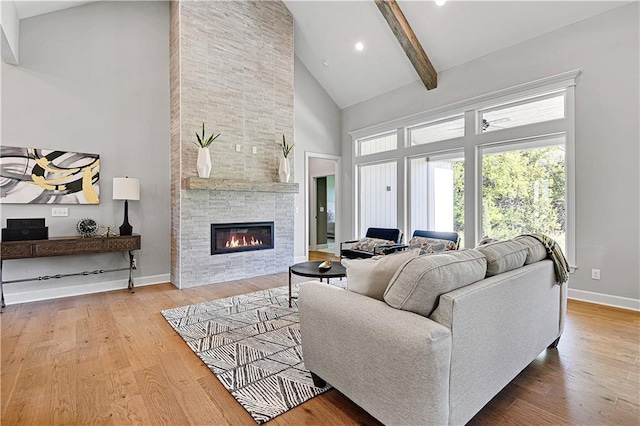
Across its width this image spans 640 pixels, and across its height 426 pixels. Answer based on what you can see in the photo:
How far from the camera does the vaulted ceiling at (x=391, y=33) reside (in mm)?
4013

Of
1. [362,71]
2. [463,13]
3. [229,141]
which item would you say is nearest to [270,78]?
[229,141]

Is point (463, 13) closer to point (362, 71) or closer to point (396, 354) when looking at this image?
point (362, 71)

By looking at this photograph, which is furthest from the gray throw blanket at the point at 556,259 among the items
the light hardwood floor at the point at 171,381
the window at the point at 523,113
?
the window at the point at 523,113

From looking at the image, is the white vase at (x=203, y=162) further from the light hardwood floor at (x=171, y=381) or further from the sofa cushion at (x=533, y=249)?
the sofa cushion at (x=533, y=249)

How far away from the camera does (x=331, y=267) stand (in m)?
3.63

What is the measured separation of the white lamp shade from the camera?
4.25m

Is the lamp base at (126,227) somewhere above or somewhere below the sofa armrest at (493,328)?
above

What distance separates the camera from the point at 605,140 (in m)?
3.76

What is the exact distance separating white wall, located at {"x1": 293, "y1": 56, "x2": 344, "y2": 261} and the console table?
310 cm

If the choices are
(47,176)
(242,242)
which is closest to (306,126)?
(242,242)

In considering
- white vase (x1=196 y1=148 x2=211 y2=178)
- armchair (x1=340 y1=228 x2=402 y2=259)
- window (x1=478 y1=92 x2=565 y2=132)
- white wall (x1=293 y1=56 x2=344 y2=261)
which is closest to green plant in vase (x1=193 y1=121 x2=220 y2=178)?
white vase (x1=196 y1=148 x2=211 y2=178)

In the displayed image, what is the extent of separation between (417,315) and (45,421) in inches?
82.3

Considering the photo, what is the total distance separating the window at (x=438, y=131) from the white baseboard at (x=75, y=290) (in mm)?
4896

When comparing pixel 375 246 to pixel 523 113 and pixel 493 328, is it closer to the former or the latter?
pixel 523 113
